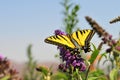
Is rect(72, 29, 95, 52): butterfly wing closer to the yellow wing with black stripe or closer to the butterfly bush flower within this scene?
the yellow wing with black stripe

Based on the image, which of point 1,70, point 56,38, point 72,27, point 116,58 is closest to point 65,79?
point 56,38

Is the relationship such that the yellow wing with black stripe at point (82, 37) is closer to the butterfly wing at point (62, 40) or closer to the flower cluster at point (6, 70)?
the butterfly wing at point (62, 40)

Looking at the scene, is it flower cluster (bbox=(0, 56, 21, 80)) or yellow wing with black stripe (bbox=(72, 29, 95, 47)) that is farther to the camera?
flower cluster (bbox=(0, 56, 21, 80))

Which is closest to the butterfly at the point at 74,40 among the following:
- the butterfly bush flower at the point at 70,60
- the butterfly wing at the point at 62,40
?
the butterfly wing at the point at 62,40

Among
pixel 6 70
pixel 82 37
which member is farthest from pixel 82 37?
pixel 6 70

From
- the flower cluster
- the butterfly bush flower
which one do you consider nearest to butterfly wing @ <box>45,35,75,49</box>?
the butterfly bush flower

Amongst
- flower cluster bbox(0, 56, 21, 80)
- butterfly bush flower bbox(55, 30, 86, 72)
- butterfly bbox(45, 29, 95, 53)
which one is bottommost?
butterfly bush flower bbox(55, 30, 86, 72)

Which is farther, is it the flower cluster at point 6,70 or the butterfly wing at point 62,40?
the flower cluster at point 6,70

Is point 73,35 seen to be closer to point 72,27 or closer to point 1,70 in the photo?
point 1,70
